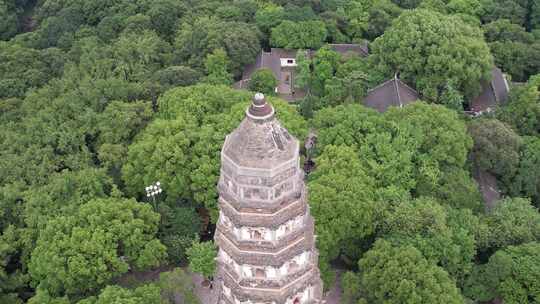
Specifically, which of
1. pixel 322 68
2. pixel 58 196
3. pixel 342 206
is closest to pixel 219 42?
pixel 322 68

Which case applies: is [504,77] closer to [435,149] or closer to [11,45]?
[435,149]

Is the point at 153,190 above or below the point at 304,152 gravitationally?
above

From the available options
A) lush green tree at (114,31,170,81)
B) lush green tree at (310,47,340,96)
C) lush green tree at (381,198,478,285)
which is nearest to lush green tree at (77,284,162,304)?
lush green tree at (381,198,478,285)

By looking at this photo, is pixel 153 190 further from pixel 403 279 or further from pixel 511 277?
pixel 511 277

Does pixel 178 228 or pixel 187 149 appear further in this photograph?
pixel 187 149

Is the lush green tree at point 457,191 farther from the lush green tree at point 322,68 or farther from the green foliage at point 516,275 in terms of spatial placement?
the lush green tree at point 322,68

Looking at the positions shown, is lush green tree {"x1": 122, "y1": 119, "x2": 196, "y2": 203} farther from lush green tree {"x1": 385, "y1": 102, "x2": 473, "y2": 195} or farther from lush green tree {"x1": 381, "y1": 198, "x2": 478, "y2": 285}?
lush green tree {"x1": 385, "y1": 102, "x2": 473, "y2": 195}

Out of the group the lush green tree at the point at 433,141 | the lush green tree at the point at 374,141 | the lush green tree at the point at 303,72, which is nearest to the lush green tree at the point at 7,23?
the lush green tree at the point at 303,72

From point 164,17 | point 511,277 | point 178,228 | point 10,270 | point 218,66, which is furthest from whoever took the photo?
point 164,17
